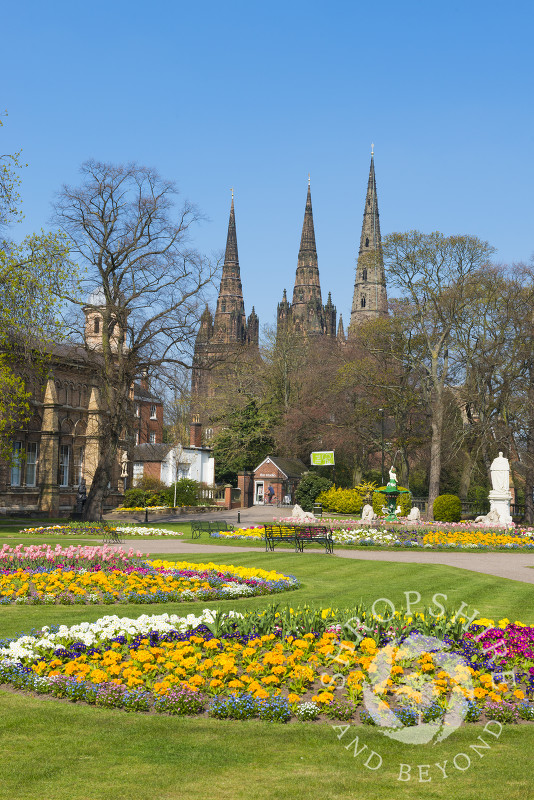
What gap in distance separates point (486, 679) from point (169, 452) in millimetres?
60247

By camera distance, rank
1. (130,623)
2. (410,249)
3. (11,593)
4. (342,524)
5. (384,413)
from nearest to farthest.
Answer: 1. (130,623)
2. (11,593)
3. (342,524)
4. (410,249)
5. (384,413)

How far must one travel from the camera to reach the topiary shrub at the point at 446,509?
38469mm

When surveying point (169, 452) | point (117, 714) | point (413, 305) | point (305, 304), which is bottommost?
point (117, 714)

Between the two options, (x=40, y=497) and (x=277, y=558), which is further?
(x=40, y=497)

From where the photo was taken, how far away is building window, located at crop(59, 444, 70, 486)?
4706cm

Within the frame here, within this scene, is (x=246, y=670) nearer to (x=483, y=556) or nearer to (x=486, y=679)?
(x=486, y=679)

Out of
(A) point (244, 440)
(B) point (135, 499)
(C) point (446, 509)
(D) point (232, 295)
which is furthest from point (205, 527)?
(D) point (232, 295)

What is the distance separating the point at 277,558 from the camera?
2256cm

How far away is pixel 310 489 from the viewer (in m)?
56.9

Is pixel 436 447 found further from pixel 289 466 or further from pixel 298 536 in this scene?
pixel 289 466

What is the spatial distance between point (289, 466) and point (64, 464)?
862 inches

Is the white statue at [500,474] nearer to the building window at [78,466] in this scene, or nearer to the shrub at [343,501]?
the shrub at [343,501]

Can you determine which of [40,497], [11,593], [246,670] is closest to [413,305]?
[40,497]

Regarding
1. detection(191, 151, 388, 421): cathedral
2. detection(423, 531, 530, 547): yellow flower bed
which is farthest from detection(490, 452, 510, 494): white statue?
detection(191, 151, 388, 421): cathedral
